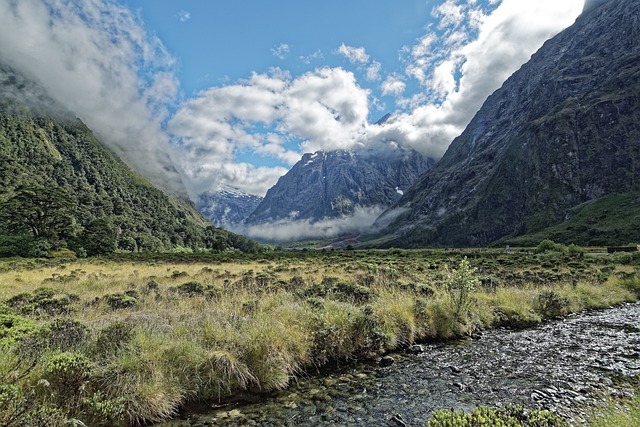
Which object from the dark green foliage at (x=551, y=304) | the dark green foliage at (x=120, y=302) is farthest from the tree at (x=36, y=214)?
the dark green foliage at (x=551, y=304)

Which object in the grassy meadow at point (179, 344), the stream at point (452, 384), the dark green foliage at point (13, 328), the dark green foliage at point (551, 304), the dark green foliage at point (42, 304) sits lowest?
the stream at point (452, 384)

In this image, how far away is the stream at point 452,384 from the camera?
296 inches

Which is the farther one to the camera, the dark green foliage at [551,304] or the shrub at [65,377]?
the dark green foliage at [551,304]

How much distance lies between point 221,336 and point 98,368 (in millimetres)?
2935

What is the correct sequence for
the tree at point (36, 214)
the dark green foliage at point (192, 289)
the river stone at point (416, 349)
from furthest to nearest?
the tree at point (36, 214) → the dark green foliage at point (192, 289) → the river stone at point (416, 349)

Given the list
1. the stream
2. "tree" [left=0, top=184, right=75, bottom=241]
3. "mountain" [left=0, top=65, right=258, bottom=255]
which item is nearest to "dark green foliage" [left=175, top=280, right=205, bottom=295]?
the stream

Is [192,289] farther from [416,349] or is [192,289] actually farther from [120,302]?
[416,349]

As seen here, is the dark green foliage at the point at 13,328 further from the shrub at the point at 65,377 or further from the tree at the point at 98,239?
the tree at the point at 98,239

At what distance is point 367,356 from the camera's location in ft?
37.3

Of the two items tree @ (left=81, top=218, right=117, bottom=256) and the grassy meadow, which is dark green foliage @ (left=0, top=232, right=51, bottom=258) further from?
the grassy meadow

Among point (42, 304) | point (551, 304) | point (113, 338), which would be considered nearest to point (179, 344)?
point (113, 338)

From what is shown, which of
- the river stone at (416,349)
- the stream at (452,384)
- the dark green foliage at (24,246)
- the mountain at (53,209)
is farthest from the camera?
the mountain at (53,209)

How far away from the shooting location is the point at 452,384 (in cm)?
920

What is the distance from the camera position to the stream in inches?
296
